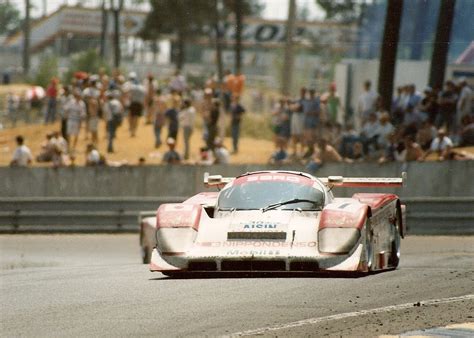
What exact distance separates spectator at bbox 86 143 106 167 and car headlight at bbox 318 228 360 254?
1560 centimetres

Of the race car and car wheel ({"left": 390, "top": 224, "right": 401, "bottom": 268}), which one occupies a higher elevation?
the race car

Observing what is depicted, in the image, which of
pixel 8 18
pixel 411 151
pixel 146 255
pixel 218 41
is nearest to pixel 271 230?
pixel 146 255

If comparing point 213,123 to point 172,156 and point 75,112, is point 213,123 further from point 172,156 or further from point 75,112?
point 75,112

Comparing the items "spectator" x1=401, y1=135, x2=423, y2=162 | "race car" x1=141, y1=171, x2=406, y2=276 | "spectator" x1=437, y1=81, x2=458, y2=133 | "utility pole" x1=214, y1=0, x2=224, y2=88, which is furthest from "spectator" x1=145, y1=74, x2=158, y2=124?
"race car" x1=141, y1=171, x2=406, y2=276

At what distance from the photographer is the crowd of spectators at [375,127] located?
23.7 m

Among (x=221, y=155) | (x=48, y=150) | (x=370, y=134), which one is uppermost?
(x=370, y=134)

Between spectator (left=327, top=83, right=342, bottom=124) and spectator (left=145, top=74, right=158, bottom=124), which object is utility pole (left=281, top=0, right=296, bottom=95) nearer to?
spectator (left=327, top=83, right=342, bottom=124)

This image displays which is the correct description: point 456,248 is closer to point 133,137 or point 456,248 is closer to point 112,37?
point 133,137

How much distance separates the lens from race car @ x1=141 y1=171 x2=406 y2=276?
465 inches

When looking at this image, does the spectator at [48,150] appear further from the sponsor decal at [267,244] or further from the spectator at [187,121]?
the sponsor decal at [267,244]

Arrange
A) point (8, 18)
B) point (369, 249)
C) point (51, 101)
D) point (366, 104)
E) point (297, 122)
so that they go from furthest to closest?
point (8, 18)
point (51, 101)
point (297, 122)
point (366, 104)
point (369, 249)

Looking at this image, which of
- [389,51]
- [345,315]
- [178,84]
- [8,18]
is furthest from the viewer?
[8,18]

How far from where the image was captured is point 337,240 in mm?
11867

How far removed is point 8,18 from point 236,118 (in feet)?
30.5
